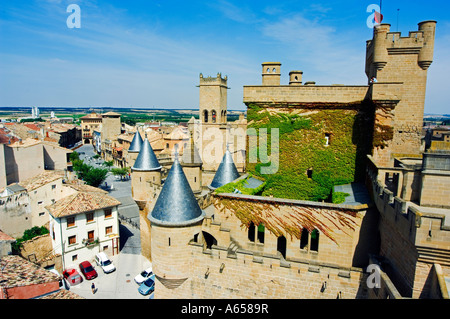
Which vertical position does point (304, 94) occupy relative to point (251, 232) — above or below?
above

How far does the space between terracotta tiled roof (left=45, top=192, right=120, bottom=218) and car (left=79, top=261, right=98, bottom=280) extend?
15.7ft

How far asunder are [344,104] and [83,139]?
144 meters

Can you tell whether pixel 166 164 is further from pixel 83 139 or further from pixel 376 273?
pixel 83 139

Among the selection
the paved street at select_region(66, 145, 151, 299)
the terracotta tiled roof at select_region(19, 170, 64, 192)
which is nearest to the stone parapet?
the paved street at select_region(66, 145, 151, 299)

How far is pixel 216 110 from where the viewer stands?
4131cm

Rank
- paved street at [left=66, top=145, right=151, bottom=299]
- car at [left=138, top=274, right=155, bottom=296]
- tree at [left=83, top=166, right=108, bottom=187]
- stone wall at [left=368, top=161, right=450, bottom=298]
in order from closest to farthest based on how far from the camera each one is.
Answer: stone wall at [left=368, top=161, right=450, bottom=298]
car at [left=138, top=274, right=155, bottom=296]
paved street at [left=66, top=145, right=151, bottom=299]
tree at [left=83, top=166, right=108, bottom=187]

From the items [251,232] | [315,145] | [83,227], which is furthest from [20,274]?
[315,145]

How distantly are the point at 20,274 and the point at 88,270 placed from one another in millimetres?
9603

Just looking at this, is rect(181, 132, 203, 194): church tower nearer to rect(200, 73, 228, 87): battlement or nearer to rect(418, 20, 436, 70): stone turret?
rect(418, 20, 436, 70): stone turret

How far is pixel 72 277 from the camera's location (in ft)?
80.9

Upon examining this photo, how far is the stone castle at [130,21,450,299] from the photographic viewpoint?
962cm

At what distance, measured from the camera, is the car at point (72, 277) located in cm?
2450

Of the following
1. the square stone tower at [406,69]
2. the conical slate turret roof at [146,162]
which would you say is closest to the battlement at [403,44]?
the square stone tower at [406,69]

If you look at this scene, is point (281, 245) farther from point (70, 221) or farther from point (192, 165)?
point (70, 221)
